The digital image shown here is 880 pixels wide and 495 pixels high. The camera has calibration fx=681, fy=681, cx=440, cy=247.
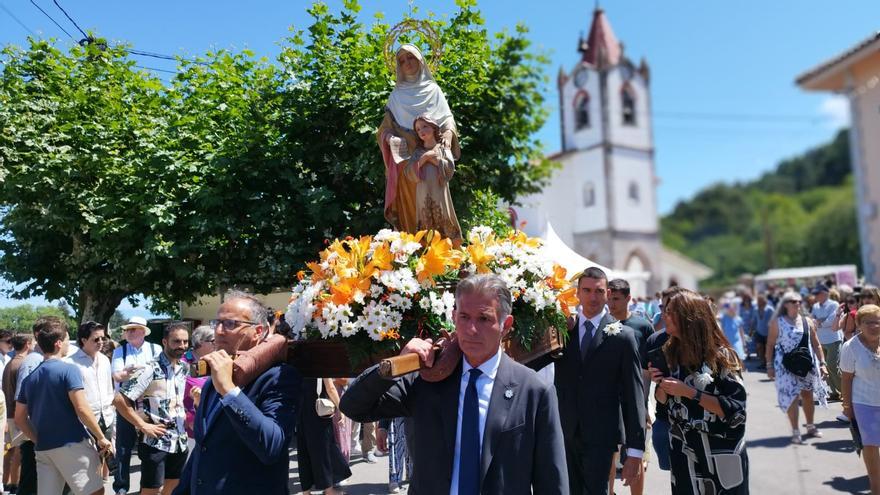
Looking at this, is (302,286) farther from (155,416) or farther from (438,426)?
(155,416)

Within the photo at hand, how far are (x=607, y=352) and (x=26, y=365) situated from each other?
240 inches

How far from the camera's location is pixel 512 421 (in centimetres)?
272

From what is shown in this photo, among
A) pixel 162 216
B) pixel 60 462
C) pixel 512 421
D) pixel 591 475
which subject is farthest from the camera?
pixel 162 216

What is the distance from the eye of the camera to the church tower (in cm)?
5247

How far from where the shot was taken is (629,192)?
175 feet

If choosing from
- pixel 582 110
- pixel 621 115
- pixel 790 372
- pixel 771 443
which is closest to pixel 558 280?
pixel 790 372

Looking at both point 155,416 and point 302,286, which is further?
point 155,416

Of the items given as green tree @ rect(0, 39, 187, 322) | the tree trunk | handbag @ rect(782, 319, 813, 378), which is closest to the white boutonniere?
handbag @ rect(782, 319, 813, 378)

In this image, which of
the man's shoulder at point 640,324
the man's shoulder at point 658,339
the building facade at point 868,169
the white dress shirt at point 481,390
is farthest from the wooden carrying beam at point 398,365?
the building facade at point 868,169

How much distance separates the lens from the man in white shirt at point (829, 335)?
9820mm

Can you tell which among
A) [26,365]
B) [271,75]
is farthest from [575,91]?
[26,365]

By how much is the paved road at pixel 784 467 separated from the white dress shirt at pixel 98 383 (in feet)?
6.08

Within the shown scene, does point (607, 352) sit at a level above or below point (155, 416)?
above

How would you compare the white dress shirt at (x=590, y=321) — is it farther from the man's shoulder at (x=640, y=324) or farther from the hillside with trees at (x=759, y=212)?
the hillside with trees at (x=759, y=212)
